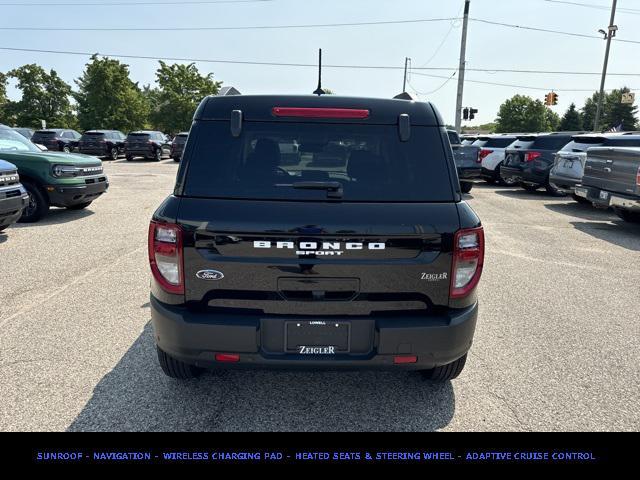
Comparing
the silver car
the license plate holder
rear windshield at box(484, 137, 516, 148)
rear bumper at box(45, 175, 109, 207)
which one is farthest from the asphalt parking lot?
rear windshield at box(484, 137, 516, 148)

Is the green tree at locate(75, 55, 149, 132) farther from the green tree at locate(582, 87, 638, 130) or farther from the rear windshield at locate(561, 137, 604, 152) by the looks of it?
the green tree at locate(582, 87, 638, 130)

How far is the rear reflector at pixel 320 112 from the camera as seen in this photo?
255cm

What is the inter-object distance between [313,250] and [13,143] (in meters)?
9.25

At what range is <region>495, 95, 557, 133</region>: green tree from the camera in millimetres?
89062

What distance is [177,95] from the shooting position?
49188 mm

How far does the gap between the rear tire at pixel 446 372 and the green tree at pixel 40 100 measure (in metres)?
56.4

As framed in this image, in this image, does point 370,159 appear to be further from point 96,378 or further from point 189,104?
point 189,104

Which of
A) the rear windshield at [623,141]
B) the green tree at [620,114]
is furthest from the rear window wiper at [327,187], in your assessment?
the green tree at [620,114]

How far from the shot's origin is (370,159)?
2.59 meters

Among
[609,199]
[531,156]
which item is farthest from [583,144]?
[609,199]

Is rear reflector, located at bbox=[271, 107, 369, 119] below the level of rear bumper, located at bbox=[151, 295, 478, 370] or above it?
above

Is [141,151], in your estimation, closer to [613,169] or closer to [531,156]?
[531,156]

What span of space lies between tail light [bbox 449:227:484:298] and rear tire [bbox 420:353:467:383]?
655mm
